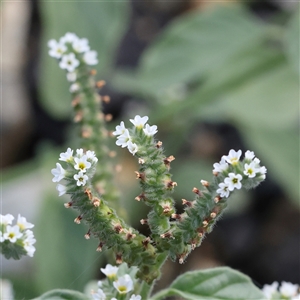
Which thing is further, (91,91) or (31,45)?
(31,45)

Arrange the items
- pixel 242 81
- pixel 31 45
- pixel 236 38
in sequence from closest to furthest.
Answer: pixel 242 81 → pixel 236 38 → pixel 31 45

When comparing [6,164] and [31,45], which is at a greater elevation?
[31,45]

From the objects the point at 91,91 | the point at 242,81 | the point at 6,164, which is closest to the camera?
the point at 91,91

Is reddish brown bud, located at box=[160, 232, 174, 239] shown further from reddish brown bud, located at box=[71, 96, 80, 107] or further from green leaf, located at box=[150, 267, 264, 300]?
reddish brown bud, located at box=[71, 96, 80, 107]

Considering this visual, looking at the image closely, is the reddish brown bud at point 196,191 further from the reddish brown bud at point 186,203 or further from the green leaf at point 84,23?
the green leaf at point 84,23

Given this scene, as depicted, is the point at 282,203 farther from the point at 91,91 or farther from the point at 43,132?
the point at 91,91

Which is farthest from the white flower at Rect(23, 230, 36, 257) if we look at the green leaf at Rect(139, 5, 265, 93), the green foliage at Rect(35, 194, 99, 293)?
the green leaf at Rect(139, 5, 265, 93)

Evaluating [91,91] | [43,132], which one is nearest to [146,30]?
[43,132]
